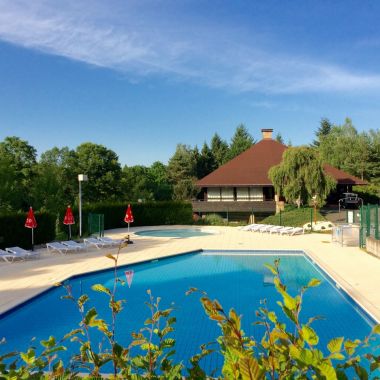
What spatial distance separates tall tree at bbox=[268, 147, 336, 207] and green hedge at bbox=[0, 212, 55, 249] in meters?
18.6

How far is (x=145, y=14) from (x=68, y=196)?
28.2 metres

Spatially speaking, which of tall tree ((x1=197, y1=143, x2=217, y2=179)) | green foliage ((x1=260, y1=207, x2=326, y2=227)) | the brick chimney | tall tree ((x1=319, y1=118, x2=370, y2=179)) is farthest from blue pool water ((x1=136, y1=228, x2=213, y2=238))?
tall tree ((x1=197, y1=143, x2=217, y2=179))

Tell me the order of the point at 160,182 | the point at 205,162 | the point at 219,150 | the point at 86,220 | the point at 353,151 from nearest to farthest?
the point at 86,220
the point at 353,151
the point at 205,162
the point at 160,182
the point at 219,150

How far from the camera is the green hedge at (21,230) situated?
1850cm

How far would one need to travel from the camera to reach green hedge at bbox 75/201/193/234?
3159 centimetres

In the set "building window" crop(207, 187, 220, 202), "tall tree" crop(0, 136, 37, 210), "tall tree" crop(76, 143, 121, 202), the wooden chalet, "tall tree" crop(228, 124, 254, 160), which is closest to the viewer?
the wooden chalet

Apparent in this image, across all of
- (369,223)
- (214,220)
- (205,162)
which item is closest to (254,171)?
(214,220)

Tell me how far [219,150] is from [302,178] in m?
38.8

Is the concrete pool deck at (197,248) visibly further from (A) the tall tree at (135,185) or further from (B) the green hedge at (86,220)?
(A) the tall tree at (135,185)

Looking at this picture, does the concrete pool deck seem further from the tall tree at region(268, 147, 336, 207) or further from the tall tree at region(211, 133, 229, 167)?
the tall tree at region(211, 133, 229, 167)

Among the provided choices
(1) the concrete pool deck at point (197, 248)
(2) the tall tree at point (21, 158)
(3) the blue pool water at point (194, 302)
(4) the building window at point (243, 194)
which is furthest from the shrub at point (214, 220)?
(2) the tall tree at point (21, 158)

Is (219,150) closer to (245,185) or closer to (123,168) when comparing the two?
(123,168)

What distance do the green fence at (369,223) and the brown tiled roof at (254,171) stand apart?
1596cm

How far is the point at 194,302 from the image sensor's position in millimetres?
11750
